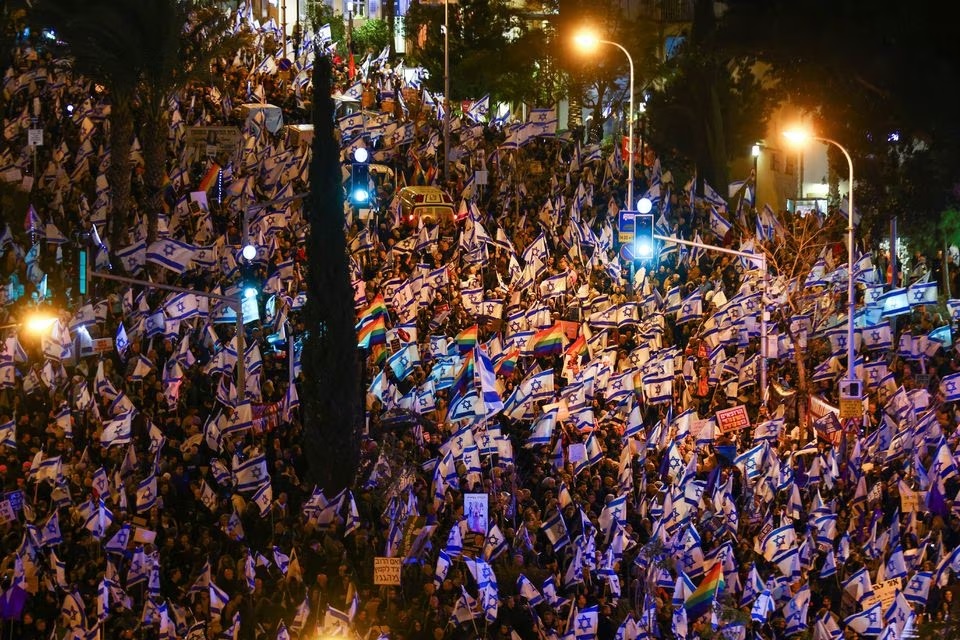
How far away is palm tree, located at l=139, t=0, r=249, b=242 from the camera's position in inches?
1298

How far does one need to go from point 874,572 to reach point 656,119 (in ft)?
99.8

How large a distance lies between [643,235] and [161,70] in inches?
429

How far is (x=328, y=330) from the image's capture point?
87.6 ft

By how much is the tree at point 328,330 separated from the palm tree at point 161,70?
6275 mm

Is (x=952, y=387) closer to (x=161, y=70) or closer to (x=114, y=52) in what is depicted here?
(x=161, y=70)

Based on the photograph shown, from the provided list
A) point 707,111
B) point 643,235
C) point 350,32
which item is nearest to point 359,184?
point 643,235

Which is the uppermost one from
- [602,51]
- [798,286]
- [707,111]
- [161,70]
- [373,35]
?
[373,35]

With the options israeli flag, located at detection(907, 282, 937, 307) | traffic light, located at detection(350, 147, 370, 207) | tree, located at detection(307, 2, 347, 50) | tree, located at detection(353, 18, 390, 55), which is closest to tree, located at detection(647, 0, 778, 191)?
israeli flag, located at detection(907, 282, 937, 307)

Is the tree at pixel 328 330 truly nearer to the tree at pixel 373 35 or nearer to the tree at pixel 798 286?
the tree at pixel 798 286

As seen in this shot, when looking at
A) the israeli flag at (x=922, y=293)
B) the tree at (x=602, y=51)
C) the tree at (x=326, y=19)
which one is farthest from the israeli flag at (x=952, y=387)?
Result: the tree at (x=326, y=19)

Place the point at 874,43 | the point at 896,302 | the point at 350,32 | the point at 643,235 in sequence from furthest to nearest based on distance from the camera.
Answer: the point at 350,32 → the point at 896,302 → the point at 643,235 → the point at 874,43

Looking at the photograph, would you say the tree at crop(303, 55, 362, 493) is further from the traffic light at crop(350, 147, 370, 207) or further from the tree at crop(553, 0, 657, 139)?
the tree at crop(553, 0, 657, 139)

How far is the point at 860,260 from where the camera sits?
33.1 meters

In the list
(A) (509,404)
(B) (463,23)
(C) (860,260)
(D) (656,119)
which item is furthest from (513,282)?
(B) (463,23)
